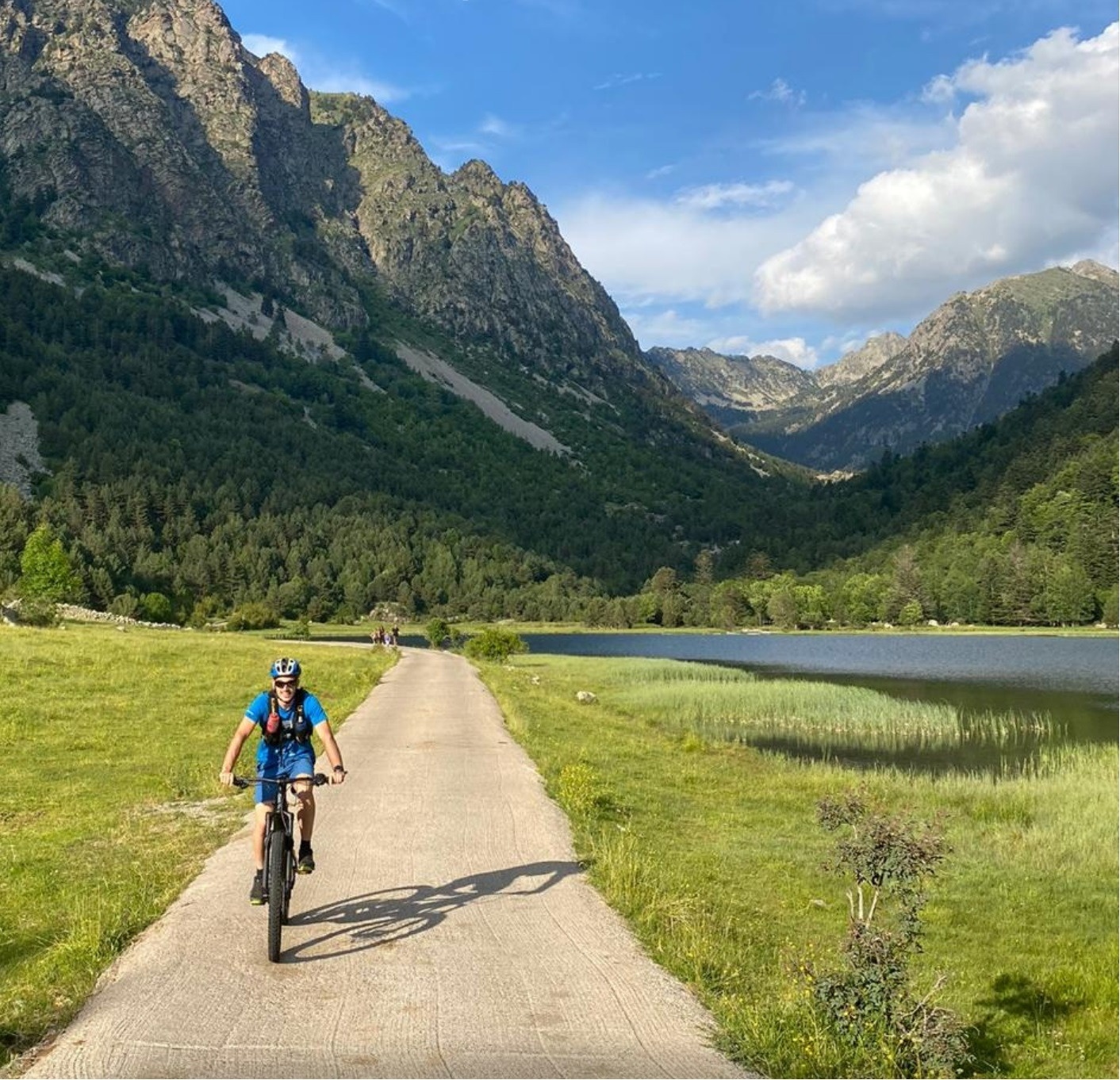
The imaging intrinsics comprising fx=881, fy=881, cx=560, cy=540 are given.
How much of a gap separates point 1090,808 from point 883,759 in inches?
436

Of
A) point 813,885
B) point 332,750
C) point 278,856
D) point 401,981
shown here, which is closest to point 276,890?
point 278,856

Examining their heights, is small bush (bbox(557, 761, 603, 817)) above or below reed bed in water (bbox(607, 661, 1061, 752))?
above

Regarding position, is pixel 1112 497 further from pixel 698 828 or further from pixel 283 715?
pixel 283 715

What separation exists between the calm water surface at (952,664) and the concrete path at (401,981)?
3864 centimetres

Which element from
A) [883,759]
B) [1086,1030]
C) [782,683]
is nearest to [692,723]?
[883,759]

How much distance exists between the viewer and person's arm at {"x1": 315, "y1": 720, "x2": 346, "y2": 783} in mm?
10523

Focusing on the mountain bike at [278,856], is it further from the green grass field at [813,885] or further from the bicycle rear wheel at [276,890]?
the green grass field at [813,885]

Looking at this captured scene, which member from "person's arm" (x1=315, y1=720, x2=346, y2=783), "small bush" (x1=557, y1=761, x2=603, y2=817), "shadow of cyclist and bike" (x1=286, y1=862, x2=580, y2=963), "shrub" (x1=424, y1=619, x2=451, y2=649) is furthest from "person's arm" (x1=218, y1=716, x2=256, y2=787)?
"shrub" (x1=424, y1=619, x2=451, y2=649)

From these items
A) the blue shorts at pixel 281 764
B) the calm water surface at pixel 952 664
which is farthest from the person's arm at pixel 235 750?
the calm water surface at pixel 952 664

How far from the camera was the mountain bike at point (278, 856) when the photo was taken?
9039 millimetres

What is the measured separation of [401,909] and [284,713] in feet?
9.39

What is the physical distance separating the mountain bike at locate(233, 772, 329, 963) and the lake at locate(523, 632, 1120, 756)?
4183cm

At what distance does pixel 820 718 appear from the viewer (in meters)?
47.1

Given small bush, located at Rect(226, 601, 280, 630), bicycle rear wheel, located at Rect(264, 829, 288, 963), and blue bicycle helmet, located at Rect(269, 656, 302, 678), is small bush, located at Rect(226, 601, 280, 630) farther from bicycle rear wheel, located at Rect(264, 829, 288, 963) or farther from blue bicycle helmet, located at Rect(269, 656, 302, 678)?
bicycle rear wheel, located at Rect(264, 829, 288, 963)
